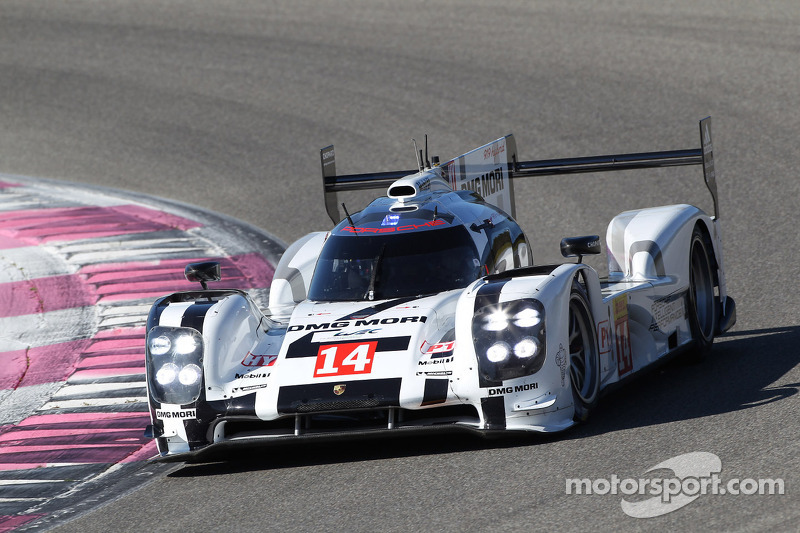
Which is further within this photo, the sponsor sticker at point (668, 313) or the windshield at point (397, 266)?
the sponsor sticker at point (668, 313)

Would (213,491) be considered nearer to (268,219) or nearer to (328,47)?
(268,219)

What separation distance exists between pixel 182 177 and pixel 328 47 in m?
5.69

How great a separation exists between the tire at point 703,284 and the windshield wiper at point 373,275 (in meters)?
2.33

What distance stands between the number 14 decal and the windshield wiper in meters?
0.84

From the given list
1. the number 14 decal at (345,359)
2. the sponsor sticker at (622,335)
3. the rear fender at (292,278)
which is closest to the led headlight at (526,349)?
the number 14 decal at (345,359)

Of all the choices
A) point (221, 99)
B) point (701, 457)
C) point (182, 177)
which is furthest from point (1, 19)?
point (701, 457)

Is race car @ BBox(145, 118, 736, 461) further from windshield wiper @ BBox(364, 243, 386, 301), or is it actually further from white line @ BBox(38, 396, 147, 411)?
white line @ BBox(38, 396, 147, 411)

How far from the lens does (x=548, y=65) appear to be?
1866cm

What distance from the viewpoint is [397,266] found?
7.70 metres

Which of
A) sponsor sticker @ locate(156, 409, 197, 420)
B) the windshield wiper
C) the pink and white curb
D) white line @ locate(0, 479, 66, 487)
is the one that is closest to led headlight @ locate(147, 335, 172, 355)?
sponsor sticker @ locate(156, 409, 197, 420)

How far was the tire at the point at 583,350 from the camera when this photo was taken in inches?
270

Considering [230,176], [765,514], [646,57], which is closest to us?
[765,514]

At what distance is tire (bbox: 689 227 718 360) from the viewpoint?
343 inches

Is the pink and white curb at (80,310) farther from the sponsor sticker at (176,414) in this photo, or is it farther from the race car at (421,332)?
the race car at (421,332)
